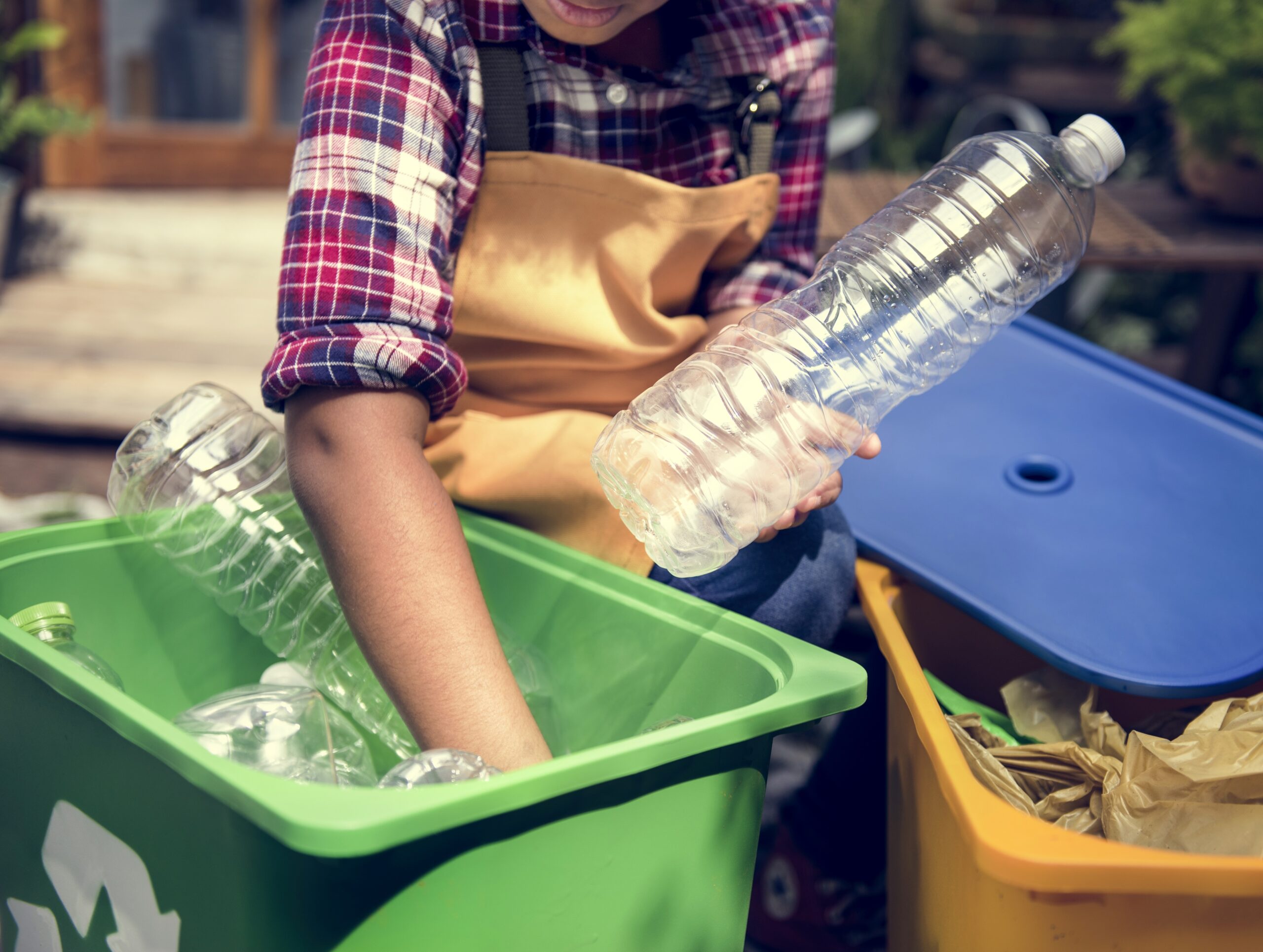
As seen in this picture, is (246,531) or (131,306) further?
(131,306)

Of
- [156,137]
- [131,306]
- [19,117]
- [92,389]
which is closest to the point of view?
[92,389]

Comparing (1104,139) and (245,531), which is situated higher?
(1104,139)

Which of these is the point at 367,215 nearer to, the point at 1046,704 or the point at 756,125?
the point at 756,125

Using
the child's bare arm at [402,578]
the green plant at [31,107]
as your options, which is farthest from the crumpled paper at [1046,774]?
the green plant at [31,107]

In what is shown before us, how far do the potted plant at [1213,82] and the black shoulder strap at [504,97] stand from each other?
1.79 metres

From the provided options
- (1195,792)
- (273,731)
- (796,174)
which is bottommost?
(273,731)

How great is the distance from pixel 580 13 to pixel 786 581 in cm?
62

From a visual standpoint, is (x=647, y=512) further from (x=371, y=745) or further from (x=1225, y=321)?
(x=1225, y=321)

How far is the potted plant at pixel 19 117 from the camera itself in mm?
3307

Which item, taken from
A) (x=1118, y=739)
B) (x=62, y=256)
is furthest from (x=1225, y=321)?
(x=62, y=256)

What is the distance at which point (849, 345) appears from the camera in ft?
4.45

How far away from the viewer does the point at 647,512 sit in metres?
1.15

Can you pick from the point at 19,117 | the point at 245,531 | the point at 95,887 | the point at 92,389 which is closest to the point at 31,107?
the point at 19,117

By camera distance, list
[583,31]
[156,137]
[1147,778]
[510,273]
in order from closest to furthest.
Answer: [1147,778], [583,31], [510,273], [156,137]
